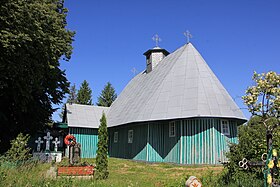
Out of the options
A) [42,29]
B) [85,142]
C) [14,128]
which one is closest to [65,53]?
[42,29]

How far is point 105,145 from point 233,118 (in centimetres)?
920

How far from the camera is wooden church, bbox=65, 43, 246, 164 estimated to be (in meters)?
16.2

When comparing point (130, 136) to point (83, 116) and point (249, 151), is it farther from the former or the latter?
point (249, 151)

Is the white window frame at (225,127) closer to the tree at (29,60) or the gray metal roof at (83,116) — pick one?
the tree at (29,60)

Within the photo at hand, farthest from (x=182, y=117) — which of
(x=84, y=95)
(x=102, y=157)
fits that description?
(x=84, y=95)

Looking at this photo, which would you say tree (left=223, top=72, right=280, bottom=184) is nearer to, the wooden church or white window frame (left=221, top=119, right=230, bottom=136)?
the wooden church

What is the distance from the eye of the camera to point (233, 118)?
Result: 16656 mm

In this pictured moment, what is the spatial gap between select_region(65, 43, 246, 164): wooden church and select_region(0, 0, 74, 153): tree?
6.28m

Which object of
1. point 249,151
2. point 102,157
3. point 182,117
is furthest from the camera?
point 182,117

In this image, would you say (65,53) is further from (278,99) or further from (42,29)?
(278,99)

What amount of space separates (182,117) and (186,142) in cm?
160

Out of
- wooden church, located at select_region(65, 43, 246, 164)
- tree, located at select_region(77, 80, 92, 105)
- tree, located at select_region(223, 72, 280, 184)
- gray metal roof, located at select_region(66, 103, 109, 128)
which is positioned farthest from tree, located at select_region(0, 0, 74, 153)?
tree, located at select_region(77, 80, 92, 105)

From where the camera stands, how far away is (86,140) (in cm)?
2614

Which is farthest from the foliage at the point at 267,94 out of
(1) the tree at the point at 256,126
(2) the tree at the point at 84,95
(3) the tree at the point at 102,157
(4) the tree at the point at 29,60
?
(2) the tree at the point at 84,95
